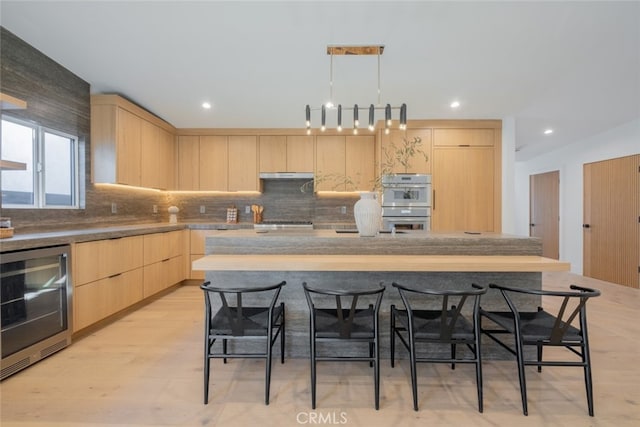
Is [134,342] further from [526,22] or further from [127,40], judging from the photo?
[526,22]

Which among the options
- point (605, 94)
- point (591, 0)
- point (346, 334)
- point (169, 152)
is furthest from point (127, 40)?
point (605, 94)

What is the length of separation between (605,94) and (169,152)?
5.93m

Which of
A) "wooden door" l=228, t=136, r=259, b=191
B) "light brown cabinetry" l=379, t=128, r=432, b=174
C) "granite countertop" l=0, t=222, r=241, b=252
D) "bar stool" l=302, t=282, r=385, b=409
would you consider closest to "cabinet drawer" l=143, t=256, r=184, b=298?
"granite countertop" l=0, t=222, r=241, b=252

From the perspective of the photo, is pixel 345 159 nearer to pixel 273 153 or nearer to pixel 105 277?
pixel 273 153

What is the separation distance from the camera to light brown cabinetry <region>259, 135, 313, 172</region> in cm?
476

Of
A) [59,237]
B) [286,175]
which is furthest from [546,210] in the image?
[59,237]

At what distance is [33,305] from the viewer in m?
2.16

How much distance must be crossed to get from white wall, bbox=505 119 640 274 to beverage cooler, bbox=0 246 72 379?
7.10 meters

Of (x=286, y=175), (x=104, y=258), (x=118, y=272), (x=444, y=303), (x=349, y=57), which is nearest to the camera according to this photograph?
(x=444, y=303)

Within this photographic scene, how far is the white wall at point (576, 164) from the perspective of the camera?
4402mm

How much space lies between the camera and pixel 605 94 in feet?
11.4

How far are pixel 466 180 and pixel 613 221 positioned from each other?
2.54 metres

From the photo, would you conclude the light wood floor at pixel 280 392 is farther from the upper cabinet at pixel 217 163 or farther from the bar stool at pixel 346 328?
the upper cabinet at pixel 217 163

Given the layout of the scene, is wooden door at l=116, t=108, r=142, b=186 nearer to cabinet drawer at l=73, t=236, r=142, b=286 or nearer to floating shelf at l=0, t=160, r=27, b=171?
cabinet drawer at l=73, t=236, r=142, b=286
